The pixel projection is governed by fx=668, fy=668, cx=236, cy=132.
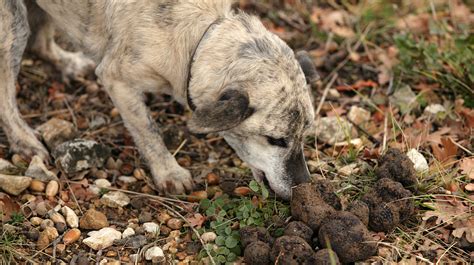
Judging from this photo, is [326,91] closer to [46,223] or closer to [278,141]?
[278,141]

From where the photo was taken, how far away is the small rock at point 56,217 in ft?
15.1

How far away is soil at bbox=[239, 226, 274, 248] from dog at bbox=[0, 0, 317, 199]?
16.9 inches

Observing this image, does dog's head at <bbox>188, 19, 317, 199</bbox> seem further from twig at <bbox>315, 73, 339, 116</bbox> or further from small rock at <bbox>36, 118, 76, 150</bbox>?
small rock at <bbox>36, 118, 76, 150</bbox>

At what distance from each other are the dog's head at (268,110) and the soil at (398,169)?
56 centimetres

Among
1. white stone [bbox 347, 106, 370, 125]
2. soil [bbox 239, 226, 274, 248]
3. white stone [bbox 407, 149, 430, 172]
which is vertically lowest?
white stone [bbox 347, 106, 370, 125]

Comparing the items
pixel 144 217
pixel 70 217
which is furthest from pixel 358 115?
pixel 70 217

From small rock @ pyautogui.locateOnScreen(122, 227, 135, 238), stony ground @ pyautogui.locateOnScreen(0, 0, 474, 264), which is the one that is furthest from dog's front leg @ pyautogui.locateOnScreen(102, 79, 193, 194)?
small rock @ pyautogui.locateOnScreen(122, 227, 135, 238)

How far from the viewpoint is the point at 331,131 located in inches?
218

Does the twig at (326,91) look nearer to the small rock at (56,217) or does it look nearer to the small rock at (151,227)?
the small rock at (151,227)

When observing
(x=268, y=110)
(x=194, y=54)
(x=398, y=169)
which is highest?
(x=194, y=54)

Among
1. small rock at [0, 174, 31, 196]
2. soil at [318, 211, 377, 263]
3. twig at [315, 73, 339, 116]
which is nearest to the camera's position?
soil at [318, 211, 377, 263]

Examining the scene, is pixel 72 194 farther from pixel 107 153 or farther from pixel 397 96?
pixel 397 96

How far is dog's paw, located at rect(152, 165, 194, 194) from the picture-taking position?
503 centimetres

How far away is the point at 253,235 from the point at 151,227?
0.81 m
